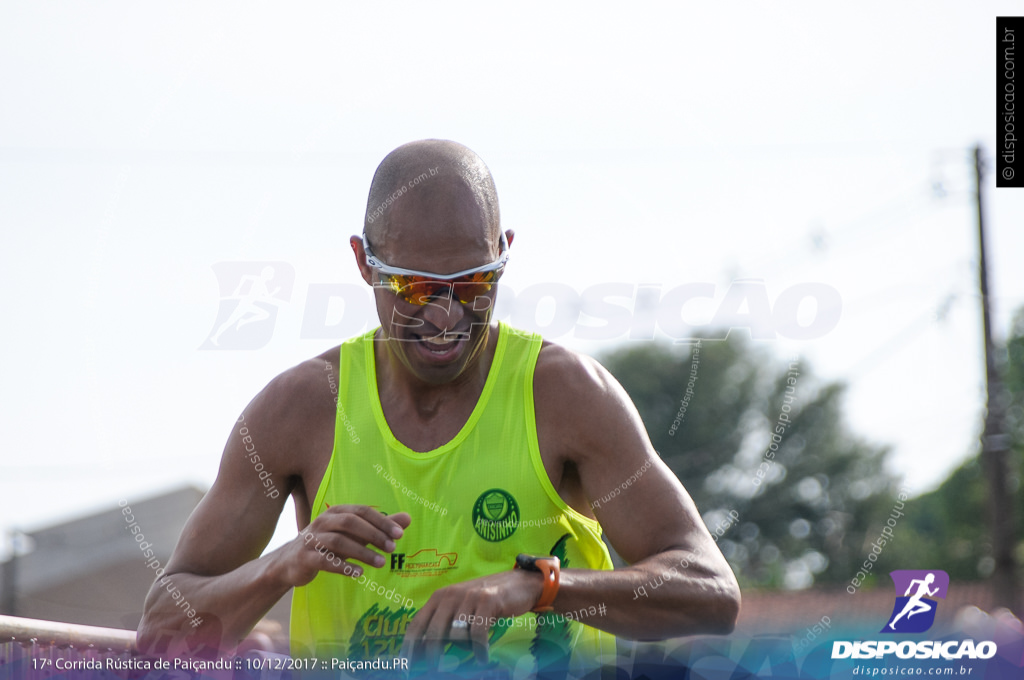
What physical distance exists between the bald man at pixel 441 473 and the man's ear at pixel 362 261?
0.5 inches

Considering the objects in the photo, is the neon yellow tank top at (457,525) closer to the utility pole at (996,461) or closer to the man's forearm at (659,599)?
the man's forearm at (659,599)

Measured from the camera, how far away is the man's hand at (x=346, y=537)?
2.41 m

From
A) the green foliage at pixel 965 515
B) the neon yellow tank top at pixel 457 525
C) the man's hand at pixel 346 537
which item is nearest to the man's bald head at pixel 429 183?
the neon yellow tank top at pixel 457 525

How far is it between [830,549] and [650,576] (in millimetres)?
33068

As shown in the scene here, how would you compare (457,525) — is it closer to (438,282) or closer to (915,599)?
(438,282)

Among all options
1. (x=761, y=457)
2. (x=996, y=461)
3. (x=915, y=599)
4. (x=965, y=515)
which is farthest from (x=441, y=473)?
(x=965, y=515)

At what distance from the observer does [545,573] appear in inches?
96.0

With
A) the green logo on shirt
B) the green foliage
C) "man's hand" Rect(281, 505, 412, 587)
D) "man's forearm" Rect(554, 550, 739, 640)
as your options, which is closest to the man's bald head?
the green logo on shirt

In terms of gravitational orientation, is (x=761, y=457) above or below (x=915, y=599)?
below

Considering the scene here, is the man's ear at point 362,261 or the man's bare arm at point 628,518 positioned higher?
the man's ear at point 362,261

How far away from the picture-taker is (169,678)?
271cm

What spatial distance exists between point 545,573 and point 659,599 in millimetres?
398

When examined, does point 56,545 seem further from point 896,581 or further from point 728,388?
point 896,581

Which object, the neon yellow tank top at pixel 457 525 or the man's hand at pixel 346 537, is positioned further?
the neon yellow tank top at pixel 457 525
